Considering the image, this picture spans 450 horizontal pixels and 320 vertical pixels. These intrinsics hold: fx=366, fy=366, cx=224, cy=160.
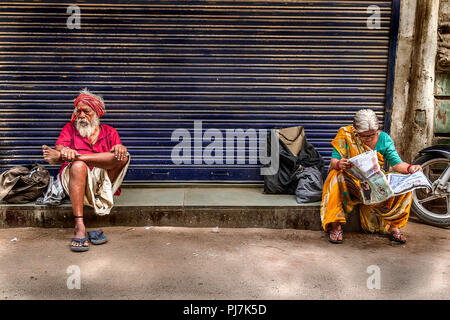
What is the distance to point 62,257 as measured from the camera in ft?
10.3

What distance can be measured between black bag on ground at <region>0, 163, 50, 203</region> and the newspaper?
3.23 meters

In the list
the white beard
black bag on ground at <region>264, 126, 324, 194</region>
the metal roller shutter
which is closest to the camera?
the white beard

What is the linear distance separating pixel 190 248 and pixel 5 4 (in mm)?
3718

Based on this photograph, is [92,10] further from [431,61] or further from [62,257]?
[431,61]

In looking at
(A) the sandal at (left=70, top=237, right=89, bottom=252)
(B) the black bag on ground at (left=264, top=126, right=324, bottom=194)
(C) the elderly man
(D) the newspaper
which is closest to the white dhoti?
(C) the elderly man

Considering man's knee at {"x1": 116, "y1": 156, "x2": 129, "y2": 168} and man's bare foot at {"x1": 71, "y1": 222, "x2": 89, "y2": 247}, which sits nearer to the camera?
man's bare foot at {"x1": 71, "y1": 222, "x2": 89, "y2": 247}

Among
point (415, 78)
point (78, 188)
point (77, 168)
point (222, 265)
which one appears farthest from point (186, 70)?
point (415, 78)

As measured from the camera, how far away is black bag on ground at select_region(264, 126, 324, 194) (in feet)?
14.4

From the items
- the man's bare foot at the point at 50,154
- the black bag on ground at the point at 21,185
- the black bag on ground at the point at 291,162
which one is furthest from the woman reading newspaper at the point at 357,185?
the black bag on ground at the point at 21,185

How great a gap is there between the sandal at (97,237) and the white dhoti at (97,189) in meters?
0.19

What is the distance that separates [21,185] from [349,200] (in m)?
3.44

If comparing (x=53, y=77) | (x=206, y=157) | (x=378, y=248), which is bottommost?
(x=378, y=248)

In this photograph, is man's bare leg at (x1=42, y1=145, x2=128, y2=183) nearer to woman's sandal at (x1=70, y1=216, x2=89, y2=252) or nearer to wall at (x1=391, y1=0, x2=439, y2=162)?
woman's sandal at (x1=70, y1=216, x2=89, y2=252)

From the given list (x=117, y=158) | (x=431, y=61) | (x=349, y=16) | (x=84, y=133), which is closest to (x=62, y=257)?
(x=117, y=158)
